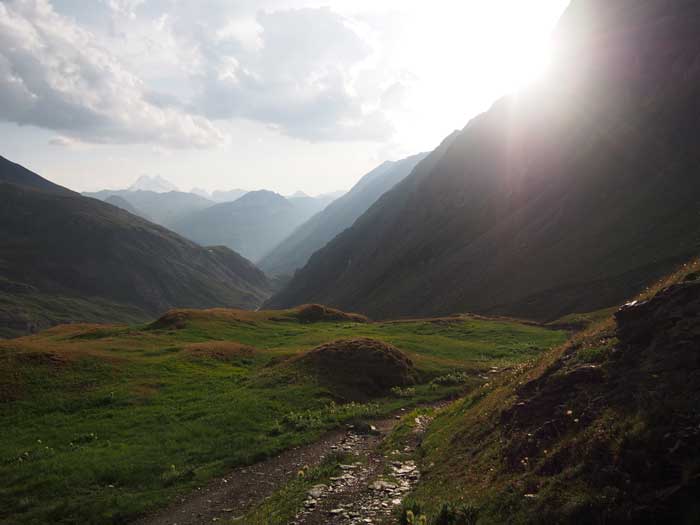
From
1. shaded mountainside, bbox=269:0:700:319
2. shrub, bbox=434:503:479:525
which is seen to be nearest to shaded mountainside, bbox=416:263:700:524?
shrub, bbox=434:503:479:525

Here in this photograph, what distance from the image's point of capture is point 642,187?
4215 inches

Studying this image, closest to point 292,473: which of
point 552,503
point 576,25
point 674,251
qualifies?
point 552,503

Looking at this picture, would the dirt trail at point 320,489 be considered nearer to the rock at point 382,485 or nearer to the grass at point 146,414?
the rock at point 382,485

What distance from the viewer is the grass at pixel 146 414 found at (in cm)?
1783

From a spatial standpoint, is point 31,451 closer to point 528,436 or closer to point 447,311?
point 528,436

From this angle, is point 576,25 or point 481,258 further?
point 576,25

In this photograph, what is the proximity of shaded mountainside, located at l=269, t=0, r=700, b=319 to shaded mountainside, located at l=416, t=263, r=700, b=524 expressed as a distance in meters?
75.5

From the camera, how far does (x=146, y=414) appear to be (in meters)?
25.3

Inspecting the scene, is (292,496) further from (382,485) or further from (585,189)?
(585,189)

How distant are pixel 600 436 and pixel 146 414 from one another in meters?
23.8

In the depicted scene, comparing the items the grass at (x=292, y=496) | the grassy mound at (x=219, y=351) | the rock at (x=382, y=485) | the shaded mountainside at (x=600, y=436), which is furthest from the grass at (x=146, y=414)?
the shaded mountainside at (x=600, y=436)

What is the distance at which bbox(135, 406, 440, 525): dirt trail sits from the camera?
14.0 meters

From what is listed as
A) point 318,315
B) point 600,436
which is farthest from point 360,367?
point 318,315

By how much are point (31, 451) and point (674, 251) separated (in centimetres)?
9760
